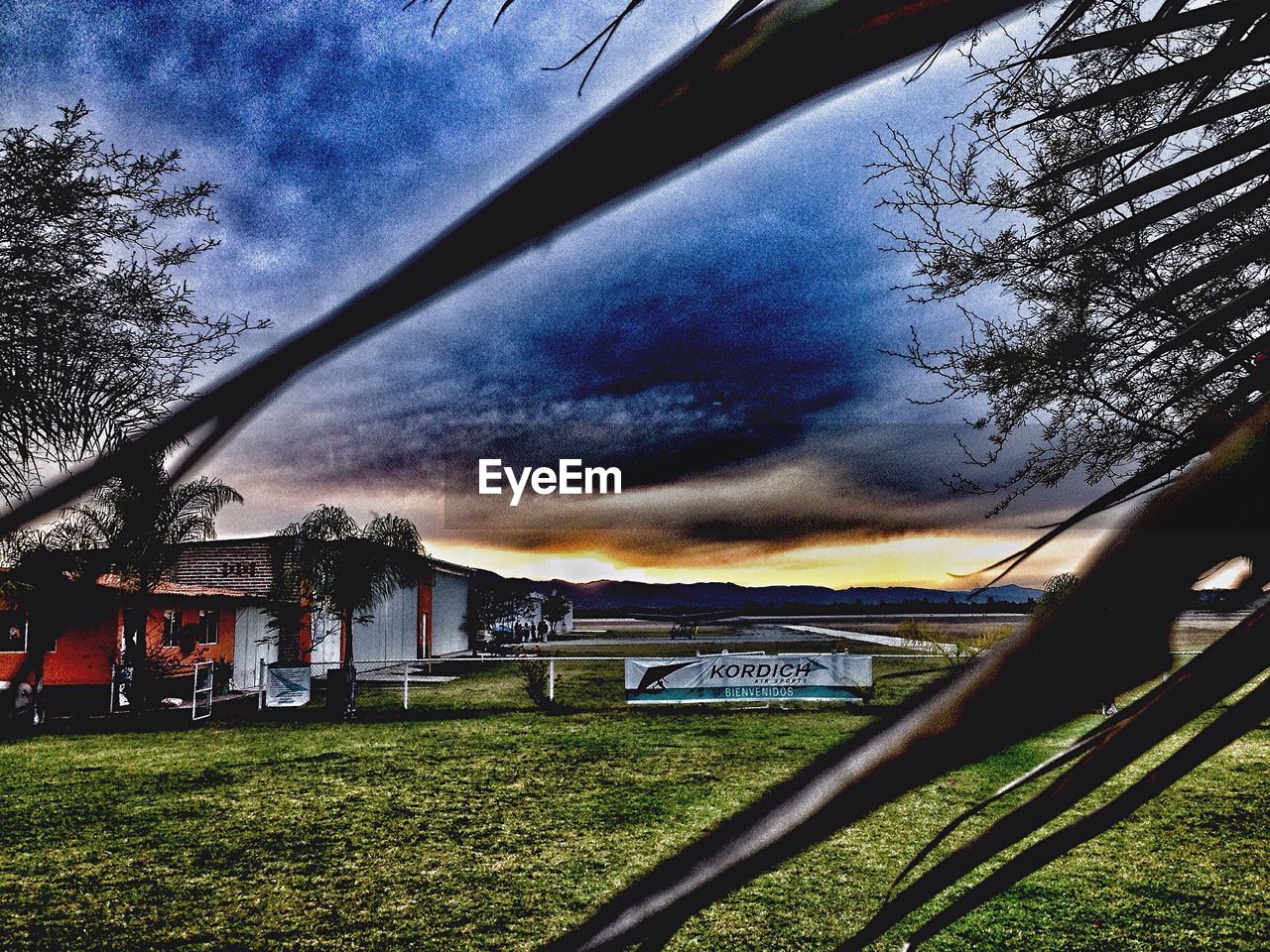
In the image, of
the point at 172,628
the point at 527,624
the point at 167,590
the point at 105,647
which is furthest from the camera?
the point at 527,624

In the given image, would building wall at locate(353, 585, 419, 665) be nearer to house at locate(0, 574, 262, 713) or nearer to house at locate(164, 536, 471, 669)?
house at locate(164, 536, 471, 669)

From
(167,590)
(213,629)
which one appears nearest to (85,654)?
(167,590)

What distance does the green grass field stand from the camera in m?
5.94

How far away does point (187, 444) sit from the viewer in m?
0.38

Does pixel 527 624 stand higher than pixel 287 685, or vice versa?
pixel 287 685

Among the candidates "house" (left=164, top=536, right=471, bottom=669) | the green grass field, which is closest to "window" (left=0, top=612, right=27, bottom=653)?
"house" (left=164, top=536, right=471, bottom=669)

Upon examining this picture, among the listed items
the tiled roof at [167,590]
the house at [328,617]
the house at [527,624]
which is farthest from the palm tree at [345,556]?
the house at [527,624]

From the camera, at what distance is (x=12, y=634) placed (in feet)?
61.2

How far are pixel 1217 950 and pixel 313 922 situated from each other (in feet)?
20.9

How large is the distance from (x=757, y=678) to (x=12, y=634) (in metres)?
16.8

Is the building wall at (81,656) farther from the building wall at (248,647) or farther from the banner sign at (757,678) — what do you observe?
the banner sign at (757,678)

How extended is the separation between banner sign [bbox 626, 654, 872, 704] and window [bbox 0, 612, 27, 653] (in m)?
14.1

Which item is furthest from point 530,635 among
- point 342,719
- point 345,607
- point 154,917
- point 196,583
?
point 154,917

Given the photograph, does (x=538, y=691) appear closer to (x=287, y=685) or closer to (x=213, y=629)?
(x=287, y=685)
